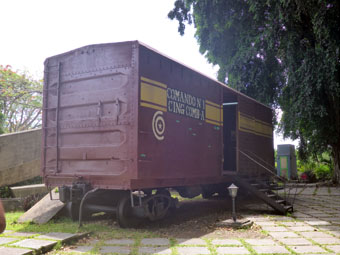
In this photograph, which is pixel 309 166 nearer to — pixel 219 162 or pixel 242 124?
pixel 242 124

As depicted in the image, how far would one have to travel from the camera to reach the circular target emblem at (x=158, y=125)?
5669 millimetres

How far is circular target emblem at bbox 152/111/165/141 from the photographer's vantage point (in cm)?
567

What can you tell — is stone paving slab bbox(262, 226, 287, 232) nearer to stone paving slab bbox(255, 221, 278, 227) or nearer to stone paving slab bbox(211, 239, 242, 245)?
stone paving slab bbox(255, 221, 278, 227)

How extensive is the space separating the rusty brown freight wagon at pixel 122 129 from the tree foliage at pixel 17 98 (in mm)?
10538

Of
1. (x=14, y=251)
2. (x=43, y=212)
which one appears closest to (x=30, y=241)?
(x=14, y=251)

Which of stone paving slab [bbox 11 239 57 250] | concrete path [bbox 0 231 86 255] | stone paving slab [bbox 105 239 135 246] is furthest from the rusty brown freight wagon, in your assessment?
stone paving slab [bbox 11 239 57 250]

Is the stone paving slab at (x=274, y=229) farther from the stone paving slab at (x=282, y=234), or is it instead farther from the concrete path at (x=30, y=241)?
the concrete path at (x=30, y=241)

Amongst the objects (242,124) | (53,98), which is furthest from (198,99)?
(53,98)

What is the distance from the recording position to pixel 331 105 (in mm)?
13594

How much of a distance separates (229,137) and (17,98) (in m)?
12.5

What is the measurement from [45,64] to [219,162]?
173 inches

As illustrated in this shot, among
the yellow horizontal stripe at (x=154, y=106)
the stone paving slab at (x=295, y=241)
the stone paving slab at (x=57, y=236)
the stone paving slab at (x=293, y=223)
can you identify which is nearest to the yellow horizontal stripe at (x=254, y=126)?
the stone paving slab at (x=293, y=223)

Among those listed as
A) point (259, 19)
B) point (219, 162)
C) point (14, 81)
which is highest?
point (259, 19)

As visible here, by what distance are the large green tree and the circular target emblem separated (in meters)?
7.81
